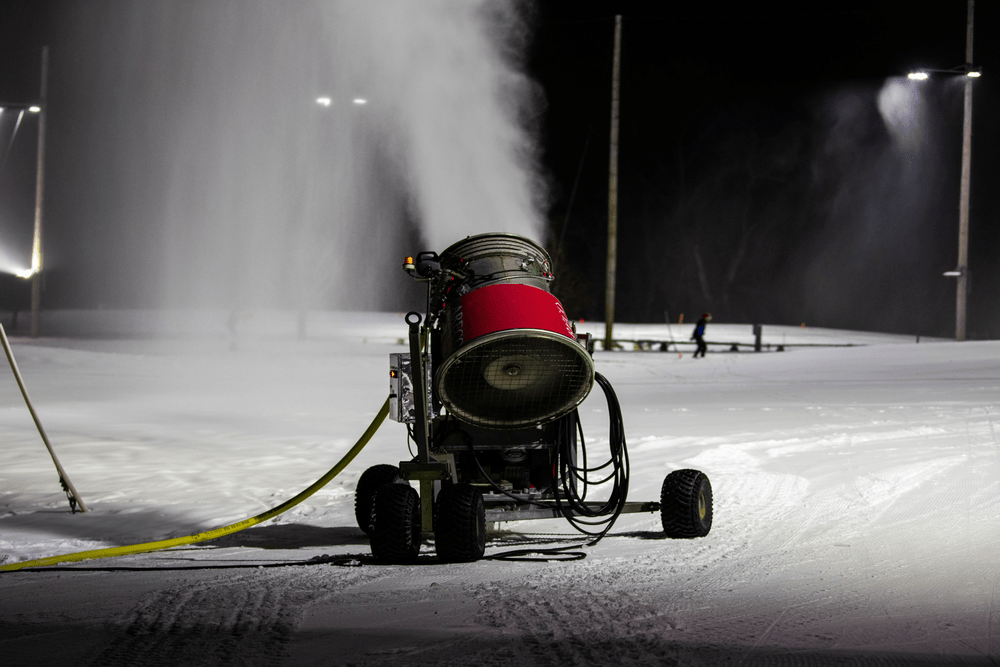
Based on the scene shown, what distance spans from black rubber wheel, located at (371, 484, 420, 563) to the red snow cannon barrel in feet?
2.10

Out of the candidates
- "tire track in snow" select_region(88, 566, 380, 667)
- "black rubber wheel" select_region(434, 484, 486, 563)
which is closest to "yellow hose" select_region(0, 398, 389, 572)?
"black rubber wheel" select_region(434, 484, 486, 563)

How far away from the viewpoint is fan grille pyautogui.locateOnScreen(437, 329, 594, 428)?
18.5 ft

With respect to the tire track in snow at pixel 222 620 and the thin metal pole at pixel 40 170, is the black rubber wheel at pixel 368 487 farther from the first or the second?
the thin metal pole at pixel 40 170

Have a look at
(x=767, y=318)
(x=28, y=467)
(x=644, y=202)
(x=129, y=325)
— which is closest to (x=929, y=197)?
(x=767, y=318)

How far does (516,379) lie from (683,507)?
129 centimetres

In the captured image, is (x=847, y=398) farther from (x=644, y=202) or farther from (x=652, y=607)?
(x=644, y=202)

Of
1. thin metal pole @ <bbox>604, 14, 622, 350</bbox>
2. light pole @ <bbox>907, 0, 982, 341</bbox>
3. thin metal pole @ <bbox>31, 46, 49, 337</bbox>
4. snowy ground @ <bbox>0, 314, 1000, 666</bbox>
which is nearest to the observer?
snowy ground @ <bbox>0, 314, 1000, 666</bbox>

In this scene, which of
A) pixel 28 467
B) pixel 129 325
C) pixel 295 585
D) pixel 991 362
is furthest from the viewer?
pixel 129 325

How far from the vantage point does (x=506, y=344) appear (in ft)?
18.5

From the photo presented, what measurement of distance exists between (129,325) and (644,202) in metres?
27.9

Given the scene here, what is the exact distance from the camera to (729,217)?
5106 cm

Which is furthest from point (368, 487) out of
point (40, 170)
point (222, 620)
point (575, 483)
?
point (40, 170)

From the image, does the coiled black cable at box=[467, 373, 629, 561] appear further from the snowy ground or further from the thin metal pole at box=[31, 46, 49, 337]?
the thin metal pole at box=[31, 46, 49, 337]

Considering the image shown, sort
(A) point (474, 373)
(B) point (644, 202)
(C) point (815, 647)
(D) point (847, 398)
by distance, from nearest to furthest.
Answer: (C) point (815, 647), (A) point (474, 373), (D) point (847, 398), (B) point (644, 202)
